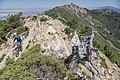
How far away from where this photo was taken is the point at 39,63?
30766 millimetres

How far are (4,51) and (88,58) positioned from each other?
12.8 m

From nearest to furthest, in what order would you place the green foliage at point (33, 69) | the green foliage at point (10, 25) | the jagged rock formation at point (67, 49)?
the green foliage at point (33, 69)
the jagged rock formation at point (67, 49)
the green foliage at point (10, 25)

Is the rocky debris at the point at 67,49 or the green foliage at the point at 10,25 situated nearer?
the rocky debris at the point at 67,49

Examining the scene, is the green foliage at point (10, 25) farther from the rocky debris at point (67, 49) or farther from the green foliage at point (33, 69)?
the green foliage at point (33, 69)

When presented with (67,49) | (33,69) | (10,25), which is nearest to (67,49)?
(67,49)

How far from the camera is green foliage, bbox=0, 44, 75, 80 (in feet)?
88.7

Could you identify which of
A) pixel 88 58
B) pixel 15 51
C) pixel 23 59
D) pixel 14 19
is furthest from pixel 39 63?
pixel 14 19

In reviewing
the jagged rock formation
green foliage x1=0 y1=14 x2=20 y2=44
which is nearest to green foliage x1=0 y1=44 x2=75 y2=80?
the jagged rock formation

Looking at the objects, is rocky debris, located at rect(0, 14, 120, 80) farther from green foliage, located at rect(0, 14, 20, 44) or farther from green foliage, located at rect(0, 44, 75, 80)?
green foliage, located at rect(0, 14, 20, 44)

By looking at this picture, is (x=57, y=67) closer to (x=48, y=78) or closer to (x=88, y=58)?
(x=48, y=78)

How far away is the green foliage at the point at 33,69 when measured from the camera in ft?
88.7

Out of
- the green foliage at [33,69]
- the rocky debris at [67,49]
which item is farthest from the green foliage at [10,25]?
the green foliage at [33,69]

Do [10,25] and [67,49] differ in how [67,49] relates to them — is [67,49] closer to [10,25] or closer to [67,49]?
[67,49]

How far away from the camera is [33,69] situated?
95.7 feet
